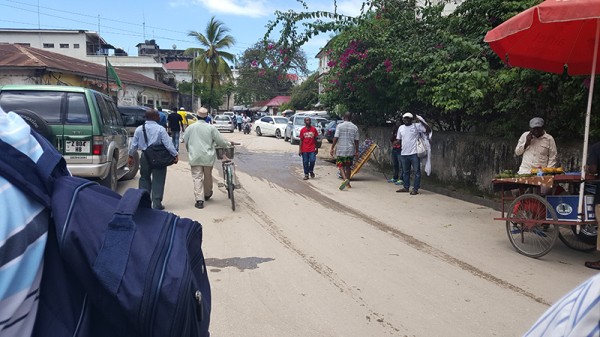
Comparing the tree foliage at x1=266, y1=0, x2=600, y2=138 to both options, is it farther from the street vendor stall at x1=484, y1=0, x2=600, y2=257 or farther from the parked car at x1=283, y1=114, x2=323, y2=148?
the parked car at x1=283, y1=114, x2=323, y2=148

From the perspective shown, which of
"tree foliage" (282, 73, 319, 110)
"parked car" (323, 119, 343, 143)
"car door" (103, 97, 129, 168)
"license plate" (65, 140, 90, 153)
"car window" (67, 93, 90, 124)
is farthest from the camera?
"tree foliage" (282, 73, 319, 110)

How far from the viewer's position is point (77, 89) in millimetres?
7598

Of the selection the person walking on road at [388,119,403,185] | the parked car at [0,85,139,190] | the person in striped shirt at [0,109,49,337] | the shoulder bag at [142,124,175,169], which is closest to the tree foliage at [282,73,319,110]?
the person walking on road at [388,119,403,185]

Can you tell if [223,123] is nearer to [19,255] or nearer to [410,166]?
[410,166]

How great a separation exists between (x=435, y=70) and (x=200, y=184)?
5.30 m

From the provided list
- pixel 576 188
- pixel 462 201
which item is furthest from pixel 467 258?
pixel 462 201

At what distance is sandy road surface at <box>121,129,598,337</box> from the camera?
3.98 metres

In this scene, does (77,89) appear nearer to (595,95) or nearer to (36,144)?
(36,144)

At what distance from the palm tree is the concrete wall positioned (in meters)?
35.5

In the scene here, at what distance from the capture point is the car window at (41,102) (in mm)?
7168

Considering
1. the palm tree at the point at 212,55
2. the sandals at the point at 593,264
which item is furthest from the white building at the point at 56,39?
the sandals at the point at 593,264

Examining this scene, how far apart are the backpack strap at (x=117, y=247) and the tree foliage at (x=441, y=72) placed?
7.40 metres

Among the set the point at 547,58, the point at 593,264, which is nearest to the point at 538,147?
the point at 547,58

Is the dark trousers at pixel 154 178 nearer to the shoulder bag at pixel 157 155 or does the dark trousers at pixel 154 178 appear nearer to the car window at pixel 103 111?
the shoulder bag at pixel 157 155
